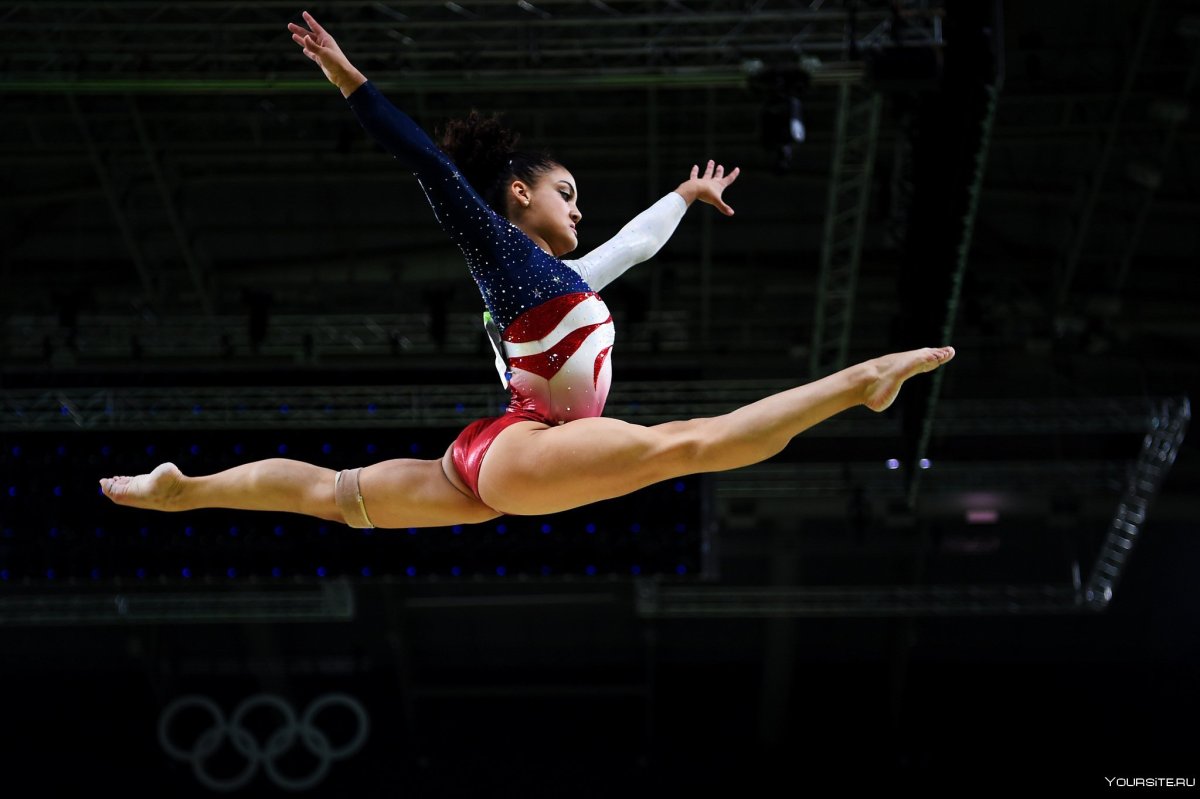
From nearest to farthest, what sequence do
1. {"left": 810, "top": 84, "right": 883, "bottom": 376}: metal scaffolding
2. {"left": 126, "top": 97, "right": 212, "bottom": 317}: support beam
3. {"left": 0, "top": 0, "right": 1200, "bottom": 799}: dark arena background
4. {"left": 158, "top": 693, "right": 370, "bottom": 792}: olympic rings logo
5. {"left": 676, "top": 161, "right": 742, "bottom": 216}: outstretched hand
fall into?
1. {"left": 676, "top": 161, "right": 742, "bottom": 216}: outstretched hand
2. {"left": 810, "top": 84, "right": 883, "bottom": 376}: metal scaffolding
3. {"left": 0, "top": 0, "right": 1200, "bottom": 799}: dark arena background
4. {"left": 126, "top": 97, "right": 212, "bottom": 317}: support beam
5. {"left": 158, "top": 693, "right": 370, "bottom": 792}: olympic rings logo

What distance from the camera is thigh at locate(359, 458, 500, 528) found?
12.6ft

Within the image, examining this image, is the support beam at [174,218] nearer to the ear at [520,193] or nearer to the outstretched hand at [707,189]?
the outstretched hand at [707,189]

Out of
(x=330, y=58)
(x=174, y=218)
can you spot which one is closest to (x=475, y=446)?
(x=330, y=58)

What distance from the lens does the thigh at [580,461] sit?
3.43 meters

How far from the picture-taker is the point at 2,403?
9.69m

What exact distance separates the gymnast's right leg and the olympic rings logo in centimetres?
909

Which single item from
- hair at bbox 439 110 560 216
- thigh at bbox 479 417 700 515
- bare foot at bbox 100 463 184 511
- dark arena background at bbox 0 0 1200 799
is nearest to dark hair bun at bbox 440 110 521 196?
hair at bbox 439 110 560 216

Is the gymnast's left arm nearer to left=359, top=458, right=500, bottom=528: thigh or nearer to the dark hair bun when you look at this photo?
the dark hair bun

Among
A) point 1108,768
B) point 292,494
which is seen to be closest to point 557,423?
point 292,494

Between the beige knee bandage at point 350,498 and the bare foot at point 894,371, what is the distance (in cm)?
140

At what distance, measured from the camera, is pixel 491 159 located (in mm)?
4035

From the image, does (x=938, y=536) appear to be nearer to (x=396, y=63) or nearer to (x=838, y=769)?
(x=838, y=769)

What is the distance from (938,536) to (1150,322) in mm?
2862

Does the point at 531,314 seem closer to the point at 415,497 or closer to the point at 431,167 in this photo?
the point at 431,167
